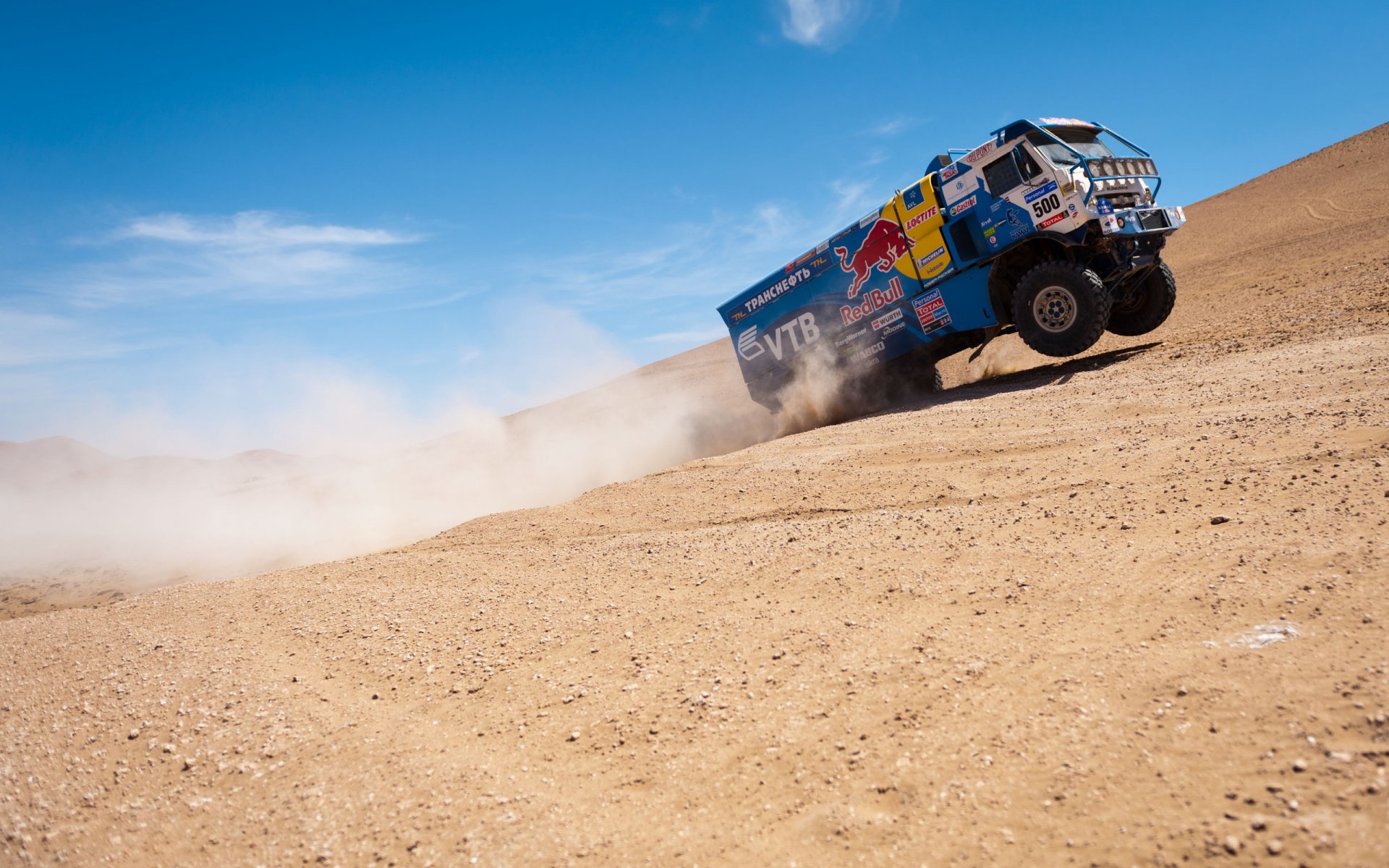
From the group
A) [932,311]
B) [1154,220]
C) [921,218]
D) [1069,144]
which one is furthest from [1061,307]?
[921,218]

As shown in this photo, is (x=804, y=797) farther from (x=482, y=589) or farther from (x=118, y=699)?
(x=118, y=699)

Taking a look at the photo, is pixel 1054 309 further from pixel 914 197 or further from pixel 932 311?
pixel 914 197

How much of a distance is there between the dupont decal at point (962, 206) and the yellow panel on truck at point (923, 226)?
16 cm

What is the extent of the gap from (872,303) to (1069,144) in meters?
3.74

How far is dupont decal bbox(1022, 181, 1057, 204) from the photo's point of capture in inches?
383

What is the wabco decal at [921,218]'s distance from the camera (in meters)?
11.1

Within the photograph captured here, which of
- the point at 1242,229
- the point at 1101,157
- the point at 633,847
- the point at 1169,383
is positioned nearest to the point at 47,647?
the point at 633,847

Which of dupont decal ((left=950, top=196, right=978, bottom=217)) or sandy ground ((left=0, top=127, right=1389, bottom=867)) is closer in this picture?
sandy ground ((left=0, top=127, right=1389, bottom=867))

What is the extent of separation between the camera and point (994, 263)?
10.7m

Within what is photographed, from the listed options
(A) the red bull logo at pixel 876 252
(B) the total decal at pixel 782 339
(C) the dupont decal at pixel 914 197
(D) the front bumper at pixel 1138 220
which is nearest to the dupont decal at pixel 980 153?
(C) the dupont decal at pixel 914 197

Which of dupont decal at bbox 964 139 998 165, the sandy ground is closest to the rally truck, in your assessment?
dupont decal at bbox 964 139 998 165

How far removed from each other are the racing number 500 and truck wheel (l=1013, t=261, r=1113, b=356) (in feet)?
2.42

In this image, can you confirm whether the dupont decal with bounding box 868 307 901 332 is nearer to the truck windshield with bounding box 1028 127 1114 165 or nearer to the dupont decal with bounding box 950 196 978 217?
the dupont decal with bounding box 950 196 978 217

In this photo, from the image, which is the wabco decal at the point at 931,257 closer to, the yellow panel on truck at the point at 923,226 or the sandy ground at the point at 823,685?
the yellow panel on truck at the point at 923,226
